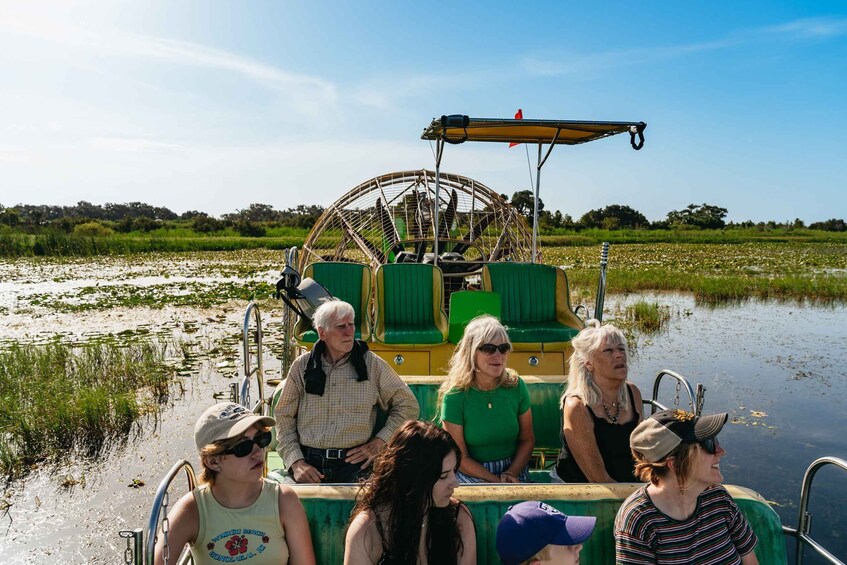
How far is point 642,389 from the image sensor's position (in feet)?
25.5

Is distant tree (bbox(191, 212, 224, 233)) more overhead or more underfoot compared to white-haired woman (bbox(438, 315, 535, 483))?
more overhead

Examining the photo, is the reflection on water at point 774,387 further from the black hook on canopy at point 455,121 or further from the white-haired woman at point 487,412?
the black hook on canopy at point 455,121

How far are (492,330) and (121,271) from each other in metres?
20.4

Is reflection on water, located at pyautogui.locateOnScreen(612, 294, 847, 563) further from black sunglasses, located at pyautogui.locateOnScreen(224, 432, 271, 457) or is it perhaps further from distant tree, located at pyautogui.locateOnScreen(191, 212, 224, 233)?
distant tree, located at pyautogui.locateOnScreen(191, 212, 224, 233)

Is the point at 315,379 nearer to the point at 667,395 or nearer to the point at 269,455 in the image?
the point at 269,455

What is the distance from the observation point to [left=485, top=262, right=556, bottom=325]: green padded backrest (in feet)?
21.8

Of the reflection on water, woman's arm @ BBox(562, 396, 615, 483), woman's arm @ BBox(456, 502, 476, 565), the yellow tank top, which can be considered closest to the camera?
woman's arm @ BBox(456, 502, 476, 565)

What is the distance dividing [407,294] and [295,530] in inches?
168

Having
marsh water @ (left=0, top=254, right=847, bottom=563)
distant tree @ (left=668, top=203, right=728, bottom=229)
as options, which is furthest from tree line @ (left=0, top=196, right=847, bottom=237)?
marsh water @ (left=0, top=254, right=847, bottom=563)

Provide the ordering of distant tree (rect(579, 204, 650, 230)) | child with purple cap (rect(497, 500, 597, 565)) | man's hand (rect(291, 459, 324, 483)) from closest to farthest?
1. child with purple cap (rect(497, 500, 597, 565))
2. man's hand (rect(291, 459, 324, 483))
3. distant tree (rect(579, 204, 650, 230))

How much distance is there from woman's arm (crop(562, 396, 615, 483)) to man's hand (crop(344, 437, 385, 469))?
967 millimetres

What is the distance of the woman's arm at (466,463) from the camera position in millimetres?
3061

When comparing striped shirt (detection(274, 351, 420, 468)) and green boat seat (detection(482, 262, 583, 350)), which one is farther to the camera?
green boat seat (detection(482, 262, 583, 350))

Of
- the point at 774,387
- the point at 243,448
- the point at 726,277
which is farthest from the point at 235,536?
the point at 726,277
